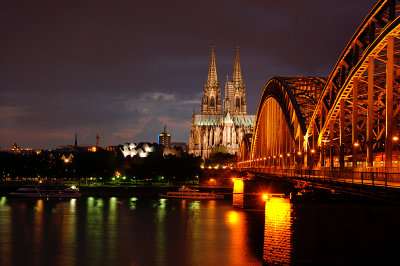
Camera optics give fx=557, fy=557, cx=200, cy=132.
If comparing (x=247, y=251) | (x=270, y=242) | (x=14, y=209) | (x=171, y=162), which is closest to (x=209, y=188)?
(x=171, y=162)

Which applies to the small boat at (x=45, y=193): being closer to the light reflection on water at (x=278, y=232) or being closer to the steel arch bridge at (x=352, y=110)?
the steel arch bridge at (x=352, y=110)

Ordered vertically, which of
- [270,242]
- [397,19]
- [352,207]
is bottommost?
[270,242]

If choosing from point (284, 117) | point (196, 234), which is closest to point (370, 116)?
point (196, 234)

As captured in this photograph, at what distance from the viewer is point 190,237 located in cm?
5662

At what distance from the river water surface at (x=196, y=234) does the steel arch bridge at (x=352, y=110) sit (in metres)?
3.53

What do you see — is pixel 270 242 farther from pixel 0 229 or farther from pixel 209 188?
pixel 209 188

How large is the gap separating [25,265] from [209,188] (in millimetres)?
87604

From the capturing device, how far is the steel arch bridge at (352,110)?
29984 mm

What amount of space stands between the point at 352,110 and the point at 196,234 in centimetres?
2662

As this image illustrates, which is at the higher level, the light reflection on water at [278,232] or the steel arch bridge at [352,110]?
the steel arch bridge at [352,110]

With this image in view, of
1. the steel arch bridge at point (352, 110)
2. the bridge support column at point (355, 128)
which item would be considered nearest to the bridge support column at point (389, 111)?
the steel arch bridge at point (352, 110)

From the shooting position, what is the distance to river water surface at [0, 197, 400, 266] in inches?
1186

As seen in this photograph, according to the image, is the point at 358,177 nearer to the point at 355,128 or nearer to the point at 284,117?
the point at 355,128

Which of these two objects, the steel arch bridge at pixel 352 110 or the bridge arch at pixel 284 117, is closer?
the steel arch bridge at pixel 352 110
